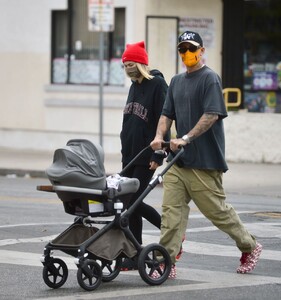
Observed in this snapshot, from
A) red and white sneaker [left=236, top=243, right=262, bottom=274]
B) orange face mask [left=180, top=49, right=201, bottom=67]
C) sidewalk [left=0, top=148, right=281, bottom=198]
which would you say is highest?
orange face mask [left=180, top=49, right=201, bottom=67]

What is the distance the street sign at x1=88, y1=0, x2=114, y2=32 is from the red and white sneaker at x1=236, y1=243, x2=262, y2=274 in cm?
1137

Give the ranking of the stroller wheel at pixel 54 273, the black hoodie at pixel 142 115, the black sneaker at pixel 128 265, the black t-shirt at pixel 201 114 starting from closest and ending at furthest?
the stroller wheel at pixel 54 273, the black t-shirt at pixel 201 114, the black sneaker at pixel 128 265, the black hoodie at pixel 142 115

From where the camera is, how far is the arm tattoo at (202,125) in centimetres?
913

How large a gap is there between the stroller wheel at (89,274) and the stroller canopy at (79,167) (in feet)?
1.96

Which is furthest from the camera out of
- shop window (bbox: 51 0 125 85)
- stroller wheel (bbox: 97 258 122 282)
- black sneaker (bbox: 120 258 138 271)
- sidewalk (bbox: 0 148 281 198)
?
shop window (bbox: 51 0 125 85)

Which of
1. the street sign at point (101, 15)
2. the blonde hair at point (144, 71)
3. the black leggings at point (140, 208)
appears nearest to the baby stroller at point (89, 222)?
the black leggings at point (140, 208)

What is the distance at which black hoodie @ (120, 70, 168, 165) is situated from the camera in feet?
32.6

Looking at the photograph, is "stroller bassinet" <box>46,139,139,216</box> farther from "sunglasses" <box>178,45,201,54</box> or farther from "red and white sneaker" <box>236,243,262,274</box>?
"red and white sneaker" <box>236,243,262,274</box>

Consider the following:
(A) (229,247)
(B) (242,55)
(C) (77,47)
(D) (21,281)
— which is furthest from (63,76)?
(D) (21,281)

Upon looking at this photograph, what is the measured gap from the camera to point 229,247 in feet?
37.1

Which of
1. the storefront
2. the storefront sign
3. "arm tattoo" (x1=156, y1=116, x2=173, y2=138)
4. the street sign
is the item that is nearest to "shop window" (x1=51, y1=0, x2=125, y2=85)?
the storefront

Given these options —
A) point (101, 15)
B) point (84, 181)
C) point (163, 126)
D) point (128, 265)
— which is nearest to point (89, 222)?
point (84, 181)

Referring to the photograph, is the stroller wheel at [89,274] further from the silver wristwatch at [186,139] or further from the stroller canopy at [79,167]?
the silver wristwatch at [186,139]

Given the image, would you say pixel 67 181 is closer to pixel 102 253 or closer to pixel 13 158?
pixel 102 253
